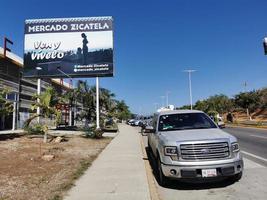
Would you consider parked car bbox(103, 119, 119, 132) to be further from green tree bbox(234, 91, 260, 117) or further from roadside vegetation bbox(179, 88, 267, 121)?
green tree bbox(234, 91, 260, 117)

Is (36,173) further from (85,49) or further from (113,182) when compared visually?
(85,49)

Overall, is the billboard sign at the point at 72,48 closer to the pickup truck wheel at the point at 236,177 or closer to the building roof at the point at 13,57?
the building roof at the point at 13,57

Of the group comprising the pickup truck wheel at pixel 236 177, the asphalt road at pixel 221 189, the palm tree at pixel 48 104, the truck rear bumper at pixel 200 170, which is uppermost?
the palm tree at pixel 48 104

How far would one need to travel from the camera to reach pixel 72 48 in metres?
28.9

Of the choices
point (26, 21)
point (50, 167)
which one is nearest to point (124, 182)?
point (50, 167)

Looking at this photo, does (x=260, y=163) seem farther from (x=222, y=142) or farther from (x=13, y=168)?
(x=13, y=168)

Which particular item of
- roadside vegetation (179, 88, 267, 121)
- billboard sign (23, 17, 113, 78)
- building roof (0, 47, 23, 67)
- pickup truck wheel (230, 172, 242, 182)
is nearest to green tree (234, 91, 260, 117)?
roadside vegetation (179, 88, 267, 121)

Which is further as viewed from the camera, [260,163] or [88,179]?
[260,163]

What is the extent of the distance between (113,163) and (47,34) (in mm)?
20547

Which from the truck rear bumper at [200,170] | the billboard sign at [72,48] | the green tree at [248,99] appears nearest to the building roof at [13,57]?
the billboard sign at [72,48]

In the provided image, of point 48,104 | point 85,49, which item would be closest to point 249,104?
point 85,49

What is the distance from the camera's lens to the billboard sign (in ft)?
94.6

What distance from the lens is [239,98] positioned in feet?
234

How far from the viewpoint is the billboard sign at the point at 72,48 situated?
2883 cm
